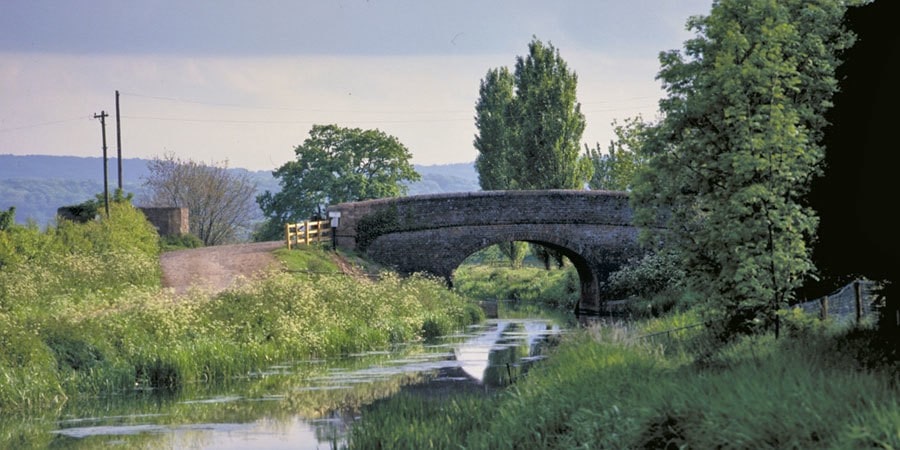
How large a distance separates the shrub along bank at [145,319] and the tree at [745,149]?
967cm

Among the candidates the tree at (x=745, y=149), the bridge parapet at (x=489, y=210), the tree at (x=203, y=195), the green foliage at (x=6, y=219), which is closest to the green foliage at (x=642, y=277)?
the bridge parapet at (x=489, y=210)

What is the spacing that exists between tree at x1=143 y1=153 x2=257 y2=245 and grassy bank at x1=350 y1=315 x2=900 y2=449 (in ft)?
165

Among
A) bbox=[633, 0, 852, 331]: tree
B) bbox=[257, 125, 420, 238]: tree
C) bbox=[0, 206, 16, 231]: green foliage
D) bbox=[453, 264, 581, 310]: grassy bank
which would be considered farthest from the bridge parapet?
bbox=[633, 0, 852, 331]: tree

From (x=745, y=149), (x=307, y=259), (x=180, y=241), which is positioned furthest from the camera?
(x=180, y=241)

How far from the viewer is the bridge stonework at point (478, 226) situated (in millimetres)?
41344

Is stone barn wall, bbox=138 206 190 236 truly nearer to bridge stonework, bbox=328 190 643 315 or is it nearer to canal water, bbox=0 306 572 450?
bridge stonework, bbox=328 190 643 315

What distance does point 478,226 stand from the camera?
41406 millimetres

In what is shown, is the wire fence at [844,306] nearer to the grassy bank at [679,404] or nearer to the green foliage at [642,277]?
the grassy bank at [679,404]

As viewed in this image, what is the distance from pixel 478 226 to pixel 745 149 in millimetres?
26144

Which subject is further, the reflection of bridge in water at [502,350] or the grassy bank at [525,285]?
the grassy bank at [525,285]

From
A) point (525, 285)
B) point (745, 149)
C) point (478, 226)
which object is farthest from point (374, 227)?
point (745, 149)

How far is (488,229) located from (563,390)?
89.7 feet

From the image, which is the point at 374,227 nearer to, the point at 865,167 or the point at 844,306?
the point at 844,306

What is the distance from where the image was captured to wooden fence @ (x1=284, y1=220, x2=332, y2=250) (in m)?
40.4
